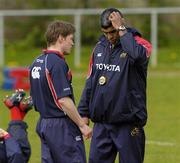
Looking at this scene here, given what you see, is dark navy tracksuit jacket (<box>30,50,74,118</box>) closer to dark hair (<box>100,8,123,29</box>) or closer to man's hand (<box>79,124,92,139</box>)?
man's hand (<box>79,124,92,139</box>)

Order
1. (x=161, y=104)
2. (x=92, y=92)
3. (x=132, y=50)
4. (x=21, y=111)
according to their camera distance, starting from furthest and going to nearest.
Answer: (x=161, y=104)
(x=21, y=111)
(x=92, y=92)
(x=132, y=50)

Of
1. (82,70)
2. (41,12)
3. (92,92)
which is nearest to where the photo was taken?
(92,92)

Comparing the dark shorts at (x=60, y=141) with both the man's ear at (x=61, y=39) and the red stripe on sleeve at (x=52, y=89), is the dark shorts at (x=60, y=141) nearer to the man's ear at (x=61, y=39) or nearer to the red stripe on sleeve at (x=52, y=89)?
the red stripe on sleeve at (x=52, y=89)

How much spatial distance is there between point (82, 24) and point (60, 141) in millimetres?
20883

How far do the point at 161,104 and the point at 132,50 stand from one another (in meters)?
9.22

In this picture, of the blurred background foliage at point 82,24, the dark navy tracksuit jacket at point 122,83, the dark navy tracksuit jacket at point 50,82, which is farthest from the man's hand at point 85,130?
the blurred background foliage at point 82,24

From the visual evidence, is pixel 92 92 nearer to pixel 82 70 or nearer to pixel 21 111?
pixel 21 111

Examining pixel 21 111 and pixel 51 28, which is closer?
pixel 51 28

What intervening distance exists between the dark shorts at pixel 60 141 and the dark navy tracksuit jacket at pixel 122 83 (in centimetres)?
38

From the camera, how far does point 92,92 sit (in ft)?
26.1

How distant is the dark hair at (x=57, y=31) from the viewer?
7.51 m

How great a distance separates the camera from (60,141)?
24.8 ft

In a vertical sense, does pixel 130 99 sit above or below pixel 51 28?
below

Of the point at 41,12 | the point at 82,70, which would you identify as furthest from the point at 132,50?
the point at 41,12
